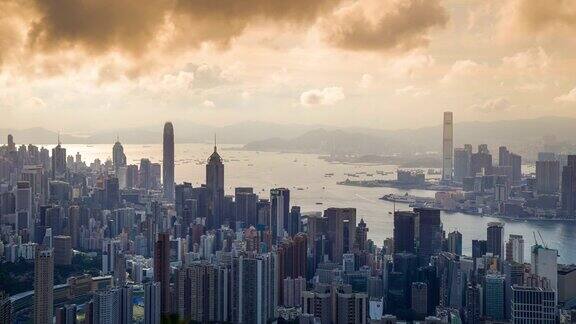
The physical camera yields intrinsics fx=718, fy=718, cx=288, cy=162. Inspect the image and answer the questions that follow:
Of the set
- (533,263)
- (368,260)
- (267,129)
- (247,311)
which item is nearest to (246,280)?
(247,311)

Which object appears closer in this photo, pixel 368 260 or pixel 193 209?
pixel 368 260

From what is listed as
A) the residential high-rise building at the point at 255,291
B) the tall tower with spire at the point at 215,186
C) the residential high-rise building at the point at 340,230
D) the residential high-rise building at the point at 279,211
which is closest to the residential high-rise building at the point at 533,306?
the residential high-rise building at the point at 255,291

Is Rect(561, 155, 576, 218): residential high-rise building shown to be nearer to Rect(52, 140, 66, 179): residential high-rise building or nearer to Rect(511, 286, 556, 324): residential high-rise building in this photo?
Rect(511, 286, 556, 324): residential high-rise building

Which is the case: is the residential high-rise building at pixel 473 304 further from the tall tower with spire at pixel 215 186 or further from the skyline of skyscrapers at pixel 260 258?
the tall tower with spire at pixel 215 186

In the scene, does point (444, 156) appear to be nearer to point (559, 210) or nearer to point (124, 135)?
point (559, 210)

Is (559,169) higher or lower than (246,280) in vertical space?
higher

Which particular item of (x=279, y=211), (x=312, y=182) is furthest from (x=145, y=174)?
(x=279, y=211)
